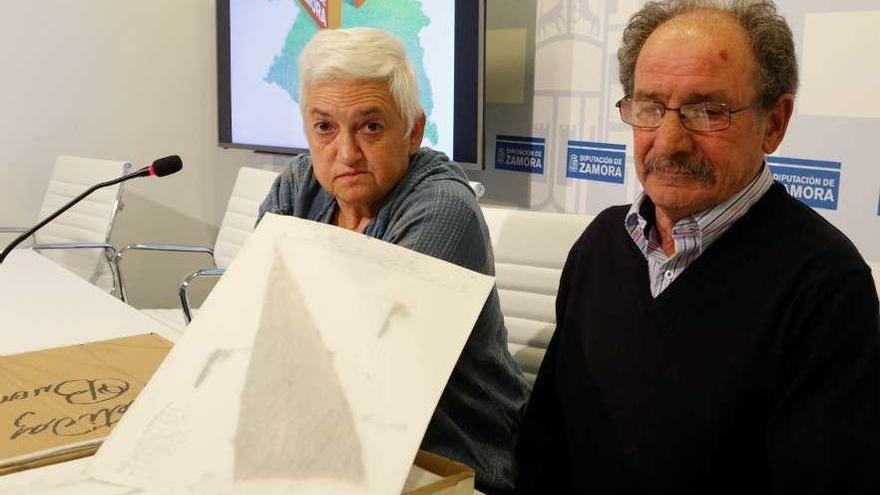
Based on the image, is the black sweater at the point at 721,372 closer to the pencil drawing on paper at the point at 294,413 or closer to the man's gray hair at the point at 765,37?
the man's gray hair at the point at 765,37

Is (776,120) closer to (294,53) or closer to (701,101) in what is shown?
(701,101)

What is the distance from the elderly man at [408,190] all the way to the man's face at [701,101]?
0.31 m

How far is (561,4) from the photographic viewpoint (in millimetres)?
2645

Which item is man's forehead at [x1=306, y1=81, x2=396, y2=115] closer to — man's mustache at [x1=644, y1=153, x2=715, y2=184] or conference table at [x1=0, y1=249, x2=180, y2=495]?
man's mustache at [x1=644, y1=153, x2=715, y2=184]

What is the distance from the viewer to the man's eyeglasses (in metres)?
1.07

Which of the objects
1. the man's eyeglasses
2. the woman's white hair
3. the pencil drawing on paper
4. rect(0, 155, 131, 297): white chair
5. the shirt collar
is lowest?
rect(0, 155, 131, 297): white chair

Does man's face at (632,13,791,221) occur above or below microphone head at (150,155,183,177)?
above

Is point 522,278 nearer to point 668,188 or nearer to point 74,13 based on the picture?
point 668,188

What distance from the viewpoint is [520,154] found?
9.34 ft

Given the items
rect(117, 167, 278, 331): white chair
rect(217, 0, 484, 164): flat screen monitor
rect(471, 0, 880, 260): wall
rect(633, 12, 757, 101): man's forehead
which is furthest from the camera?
rect(117, 167, 278, 331): white chair

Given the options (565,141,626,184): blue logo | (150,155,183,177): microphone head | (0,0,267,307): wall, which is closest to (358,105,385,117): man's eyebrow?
(150,155,183,177): microphone head

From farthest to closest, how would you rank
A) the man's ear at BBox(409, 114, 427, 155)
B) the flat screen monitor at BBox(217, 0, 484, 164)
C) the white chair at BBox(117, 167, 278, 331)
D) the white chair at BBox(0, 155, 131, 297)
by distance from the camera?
the white chair at BBox(0, 155, 131, 297), the white chair at BBox(117, 167, 278, 331), the flat screen monitor at BBox(217, 0, 484, 164), the man's ear at BBox(409, 114, 427, 155)

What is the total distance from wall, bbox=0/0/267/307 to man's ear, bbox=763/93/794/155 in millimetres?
3341

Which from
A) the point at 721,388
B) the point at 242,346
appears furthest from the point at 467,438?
the point at 242,346
